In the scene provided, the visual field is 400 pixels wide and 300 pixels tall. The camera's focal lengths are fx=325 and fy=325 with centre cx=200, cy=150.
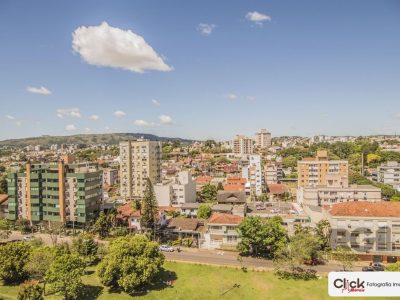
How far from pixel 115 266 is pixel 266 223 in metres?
15.2

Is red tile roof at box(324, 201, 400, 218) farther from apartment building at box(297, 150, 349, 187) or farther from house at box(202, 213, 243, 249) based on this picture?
apartment building at box(297, 150, 349, 187)

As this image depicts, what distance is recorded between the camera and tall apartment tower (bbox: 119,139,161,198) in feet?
204

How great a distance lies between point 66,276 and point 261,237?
17766 mm

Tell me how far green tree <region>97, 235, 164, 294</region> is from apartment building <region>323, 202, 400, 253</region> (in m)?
17.9

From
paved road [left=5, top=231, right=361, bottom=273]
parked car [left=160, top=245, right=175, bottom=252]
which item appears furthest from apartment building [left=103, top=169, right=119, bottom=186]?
paved road [left=5, top=231, right=361, bottom=273]

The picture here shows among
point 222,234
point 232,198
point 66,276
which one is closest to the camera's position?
point 66,276

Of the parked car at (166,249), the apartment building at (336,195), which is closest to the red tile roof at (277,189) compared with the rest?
the apartment building at (336,195)

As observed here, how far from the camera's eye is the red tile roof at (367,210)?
3200 cm

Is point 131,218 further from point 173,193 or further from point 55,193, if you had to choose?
point 173,193

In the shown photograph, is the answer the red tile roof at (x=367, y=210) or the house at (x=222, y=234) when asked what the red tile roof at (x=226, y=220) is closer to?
the house at (x=222, y=234)

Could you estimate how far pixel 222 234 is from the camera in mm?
35719

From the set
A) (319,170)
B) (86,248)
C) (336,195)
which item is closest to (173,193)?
(86,248)

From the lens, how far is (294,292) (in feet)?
86.0

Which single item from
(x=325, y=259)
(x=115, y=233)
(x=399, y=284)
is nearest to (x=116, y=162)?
(x=115, y=233)
